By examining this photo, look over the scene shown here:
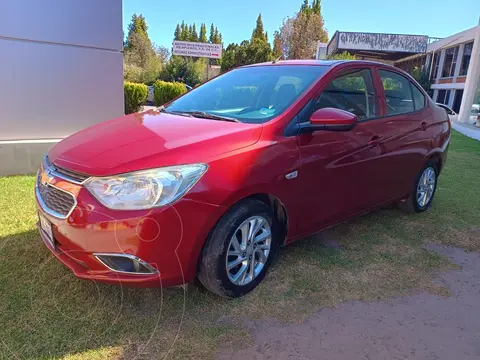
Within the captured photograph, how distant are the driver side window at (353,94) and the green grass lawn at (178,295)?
4.19 ft

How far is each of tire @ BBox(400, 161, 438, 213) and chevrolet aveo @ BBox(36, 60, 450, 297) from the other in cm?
65

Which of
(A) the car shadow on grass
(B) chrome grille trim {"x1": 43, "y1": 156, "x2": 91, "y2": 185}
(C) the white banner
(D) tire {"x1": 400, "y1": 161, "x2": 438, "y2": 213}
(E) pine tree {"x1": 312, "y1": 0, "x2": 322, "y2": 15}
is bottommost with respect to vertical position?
(A) the car shadow on grass

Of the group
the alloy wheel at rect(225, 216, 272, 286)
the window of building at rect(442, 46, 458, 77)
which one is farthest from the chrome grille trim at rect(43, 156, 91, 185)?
the window of building at rect(442, 46, 458, 77)

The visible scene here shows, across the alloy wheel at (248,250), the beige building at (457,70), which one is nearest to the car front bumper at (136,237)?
the alloy wheel at (248,250)

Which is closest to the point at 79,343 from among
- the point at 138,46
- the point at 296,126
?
the point at 296,126

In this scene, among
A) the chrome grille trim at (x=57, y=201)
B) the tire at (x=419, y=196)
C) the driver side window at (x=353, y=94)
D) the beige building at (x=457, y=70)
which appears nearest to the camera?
the chrome grille trim at (x=57, y=201)

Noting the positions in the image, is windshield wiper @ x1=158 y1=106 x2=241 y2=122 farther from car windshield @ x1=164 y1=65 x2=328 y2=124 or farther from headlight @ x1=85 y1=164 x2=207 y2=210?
headlight @ x1=85 y1=164 x2=207 y2=210

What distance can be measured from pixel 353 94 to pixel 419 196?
5.99ft

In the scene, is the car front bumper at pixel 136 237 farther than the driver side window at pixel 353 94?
No

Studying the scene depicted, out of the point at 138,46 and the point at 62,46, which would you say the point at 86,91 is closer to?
the point at 62,46

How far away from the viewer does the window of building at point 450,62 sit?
85.2 feet

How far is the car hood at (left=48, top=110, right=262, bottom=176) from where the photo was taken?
2324 millimetres

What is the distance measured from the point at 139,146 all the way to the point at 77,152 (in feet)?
1.45

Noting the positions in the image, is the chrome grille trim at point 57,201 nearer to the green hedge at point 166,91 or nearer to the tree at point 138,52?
the green hedge at point 166,91
